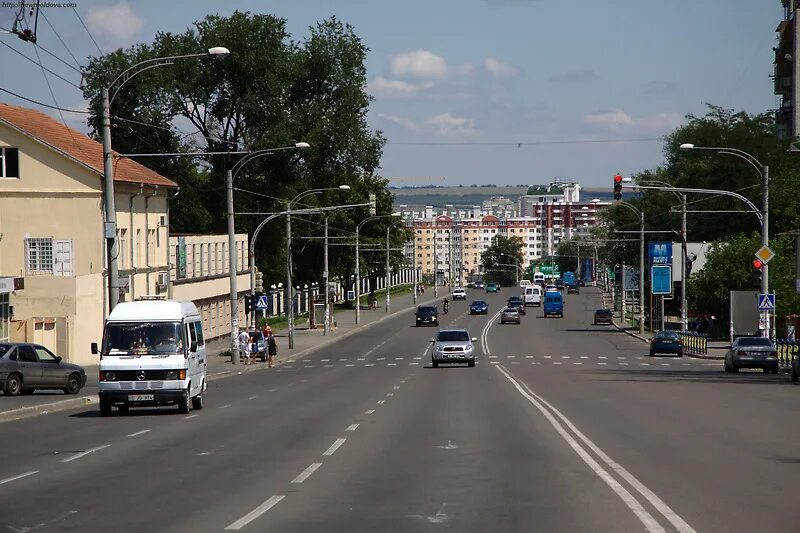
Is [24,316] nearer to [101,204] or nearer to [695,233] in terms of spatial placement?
[101,204]

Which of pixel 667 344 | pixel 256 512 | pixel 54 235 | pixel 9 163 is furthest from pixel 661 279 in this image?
pixel 256 512

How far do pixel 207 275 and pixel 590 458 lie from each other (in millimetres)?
63030

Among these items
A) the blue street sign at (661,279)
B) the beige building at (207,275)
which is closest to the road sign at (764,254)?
the blue street sign at (661,279)

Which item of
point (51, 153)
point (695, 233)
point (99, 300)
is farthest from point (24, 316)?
point (695, 233)

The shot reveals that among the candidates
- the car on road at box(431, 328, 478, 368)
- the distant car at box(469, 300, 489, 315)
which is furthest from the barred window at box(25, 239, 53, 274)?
the distant car at box(469, 300, 489, 315)

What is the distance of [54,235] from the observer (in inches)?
2260

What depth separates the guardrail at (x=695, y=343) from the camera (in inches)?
2731

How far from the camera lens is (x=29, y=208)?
57.3m

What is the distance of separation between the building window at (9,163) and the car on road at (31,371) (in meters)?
21.6

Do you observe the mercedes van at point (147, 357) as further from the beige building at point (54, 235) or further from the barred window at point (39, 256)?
the barred window at point (39, 256)

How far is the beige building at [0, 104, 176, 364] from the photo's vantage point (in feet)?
180

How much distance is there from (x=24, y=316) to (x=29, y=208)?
5.70 metres

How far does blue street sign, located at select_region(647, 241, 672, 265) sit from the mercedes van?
5917cm

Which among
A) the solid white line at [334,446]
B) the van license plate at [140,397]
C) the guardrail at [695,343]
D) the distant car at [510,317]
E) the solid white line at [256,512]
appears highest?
the solid white line at [256,512]
